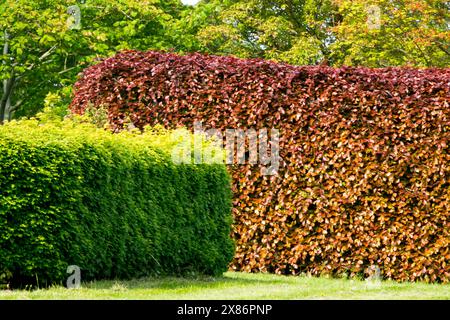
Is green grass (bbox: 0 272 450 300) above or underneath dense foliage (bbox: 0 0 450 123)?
underneath

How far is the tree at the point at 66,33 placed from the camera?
2177 cm

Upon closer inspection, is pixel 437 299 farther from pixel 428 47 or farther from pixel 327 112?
pixel 428 47

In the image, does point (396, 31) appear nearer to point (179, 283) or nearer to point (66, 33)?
point (66, 33)

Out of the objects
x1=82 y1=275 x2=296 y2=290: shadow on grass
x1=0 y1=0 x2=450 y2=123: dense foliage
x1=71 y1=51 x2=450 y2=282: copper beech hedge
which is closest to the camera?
x1=82 y1=275 x2=296 y2=290: shadow on grass

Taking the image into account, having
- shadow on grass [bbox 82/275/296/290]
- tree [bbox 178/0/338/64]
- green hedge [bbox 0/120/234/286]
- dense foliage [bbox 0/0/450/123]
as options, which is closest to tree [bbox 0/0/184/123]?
dense foliage [bbox 0/0/450/123]

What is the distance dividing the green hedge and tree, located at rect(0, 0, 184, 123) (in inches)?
437

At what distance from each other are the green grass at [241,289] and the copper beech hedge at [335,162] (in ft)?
2.05

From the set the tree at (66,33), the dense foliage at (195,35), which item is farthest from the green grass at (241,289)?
the tree at (66,33)

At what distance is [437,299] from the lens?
9234 millimetres

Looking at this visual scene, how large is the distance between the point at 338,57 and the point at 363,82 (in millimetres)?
14999

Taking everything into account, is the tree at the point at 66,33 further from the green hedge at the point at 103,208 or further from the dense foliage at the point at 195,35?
the green hedge at the point at 103,208

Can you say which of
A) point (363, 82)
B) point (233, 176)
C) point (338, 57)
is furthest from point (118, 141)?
point (338, 57)

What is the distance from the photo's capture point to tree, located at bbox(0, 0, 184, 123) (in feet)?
Result: 71.4

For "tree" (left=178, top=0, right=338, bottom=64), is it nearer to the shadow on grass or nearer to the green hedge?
the green hedge
